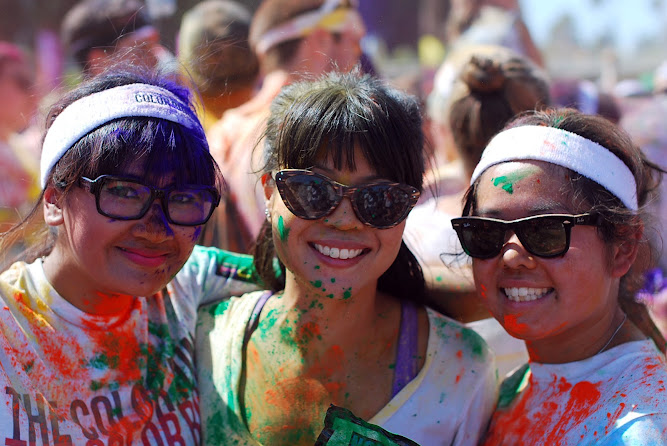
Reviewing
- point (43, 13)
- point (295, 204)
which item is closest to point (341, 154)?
point (295, 204)

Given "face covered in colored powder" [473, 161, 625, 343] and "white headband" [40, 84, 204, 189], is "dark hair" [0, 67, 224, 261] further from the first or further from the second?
"face covered in colored powder" [473, 161, 625, 343]

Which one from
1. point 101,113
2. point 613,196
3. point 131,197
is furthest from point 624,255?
point 101,113

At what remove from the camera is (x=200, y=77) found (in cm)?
255

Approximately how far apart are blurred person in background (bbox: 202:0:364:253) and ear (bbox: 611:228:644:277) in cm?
182

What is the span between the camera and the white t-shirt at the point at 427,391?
2002mm

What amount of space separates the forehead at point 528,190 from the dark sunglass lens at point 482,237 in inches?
1.8

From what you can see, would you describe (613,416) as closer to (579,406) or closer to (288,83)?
(579,406)

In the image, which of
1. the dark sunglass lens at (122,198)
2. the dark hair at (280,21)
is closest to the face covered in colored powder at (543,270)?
the dark sunglass lens at (122,198)

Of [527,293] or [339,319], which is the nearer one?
[527,293]

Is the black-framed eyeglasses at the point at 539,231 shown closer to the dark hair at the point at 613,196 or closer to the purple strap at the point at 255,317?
the dark hair at the point at 613,196

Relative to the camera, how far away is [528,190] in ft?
6.42

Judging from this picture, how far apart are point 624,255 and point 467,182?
1.11 metres

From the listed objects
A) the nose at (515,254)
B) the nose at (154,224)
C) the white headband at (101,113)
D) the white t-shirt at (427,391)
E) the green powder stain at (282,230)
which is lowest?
the white t-shirt at (427,391)

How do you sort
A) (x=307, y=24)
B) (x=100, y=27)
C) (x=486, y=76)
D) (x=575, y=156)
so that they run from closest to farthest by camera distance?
1. (x=575, y=156)
2. (x=486, y=76)
3. (x=307, y=24)
4. (x=100, y=27)
